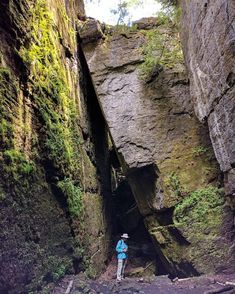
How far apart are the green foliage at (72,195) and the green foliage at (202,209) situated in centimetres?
296

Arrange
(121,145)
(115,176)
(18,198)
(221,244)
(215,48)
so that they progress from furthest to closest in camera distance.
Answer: (115,176), (121,145), (221,244), (215,48), (18,198)

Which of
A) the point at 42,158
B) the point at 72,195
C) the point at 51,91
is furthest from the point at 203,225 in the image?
the point at 51,91

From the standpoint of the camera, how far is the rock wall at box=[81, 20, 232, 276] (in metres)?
Result: 8.19

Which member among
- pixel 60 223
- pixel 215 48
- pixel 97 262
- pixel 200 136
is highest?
pixel 215 48

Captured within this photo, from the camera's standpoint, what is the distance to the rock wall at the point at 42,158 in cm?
488

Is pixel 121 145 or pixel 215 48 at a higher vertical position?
pixel 215 48

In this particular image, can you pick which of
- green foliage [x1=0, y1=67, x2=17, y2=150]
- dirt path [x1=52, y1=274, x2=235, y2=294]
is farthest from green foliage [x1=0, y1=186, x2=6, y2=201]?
dirt path [x1=52, y1=274, x2=235, y2=294]

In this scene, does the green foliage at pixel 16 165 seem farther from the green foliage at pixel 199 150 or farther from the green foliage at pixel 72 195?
the green foliage at pixel 199 150

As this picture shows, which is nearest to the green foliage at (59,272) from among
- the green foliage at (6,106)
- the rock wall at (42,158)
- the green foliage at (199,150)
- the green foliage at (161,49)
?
the rock wall at (42,158)

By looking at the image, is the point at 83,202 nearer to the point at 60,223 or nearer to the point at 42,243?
the point at 60,223

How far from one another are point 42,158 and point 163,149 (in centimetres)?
436

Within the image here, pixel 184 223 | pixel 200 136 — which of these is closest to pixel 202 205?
pixel 184 223

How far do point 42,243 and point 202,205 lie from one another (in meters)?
4.79

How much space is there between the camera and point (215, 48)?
6.29m
